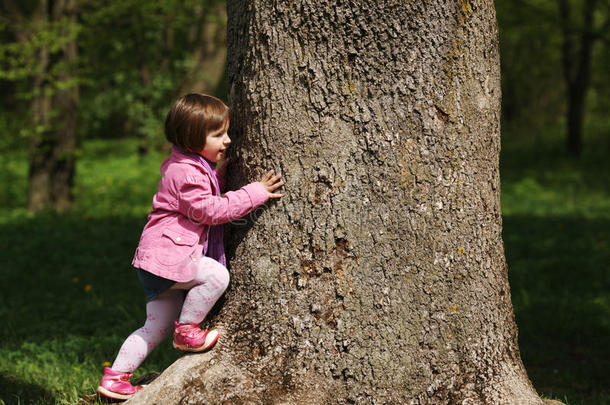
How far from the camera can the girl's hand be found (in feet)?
8.71

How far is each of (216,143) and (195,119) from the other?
0.15 meters

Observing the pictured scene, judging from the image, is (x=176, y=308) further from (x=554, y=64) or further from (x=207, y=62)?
(x=554, y=64)

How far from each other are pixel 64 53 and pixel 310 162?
8893 mm

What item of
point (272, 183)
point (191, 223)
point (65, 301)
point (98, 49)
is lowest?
point (65, 301)

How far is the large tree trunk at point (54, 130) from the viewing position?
10.1 m

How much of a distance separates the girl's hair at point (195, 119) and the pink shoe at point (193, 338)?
853mm

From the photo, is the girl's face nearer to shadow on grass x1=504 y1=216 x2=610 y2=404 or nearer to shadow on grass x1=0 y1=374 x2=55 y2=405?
shadow on grass x1=0 y1=374 x2=55 y2=405

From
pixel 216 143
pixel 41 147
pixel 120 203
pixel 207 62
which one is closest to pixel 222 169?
pixel 216 143

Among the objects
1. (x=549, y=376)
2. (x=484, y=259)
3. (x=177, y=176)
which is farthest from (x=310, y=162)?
(x=549, y=376)

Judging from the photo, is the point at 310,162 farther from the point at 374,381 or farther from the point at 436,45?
the point at 374,381

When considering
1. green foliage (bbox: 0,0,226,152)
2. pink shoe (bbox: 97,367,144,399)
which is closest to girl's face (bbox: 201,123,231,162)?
pink shoe (bbox: 97,367,144,399)

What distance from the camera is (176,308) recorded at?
9.99 feet

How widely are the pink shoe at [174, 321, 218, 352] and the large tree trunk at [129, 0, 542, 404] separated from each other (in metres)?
0.12

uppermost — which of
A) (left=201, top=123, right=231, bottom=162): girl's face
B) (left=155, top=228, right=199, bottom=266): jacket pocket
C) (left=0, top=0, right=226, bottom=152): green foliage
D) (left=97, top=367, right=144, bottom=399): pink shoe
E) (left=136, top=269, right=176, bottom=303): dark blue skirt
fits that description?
(left=0, top=0, right=226, bottom=152): green foliage
